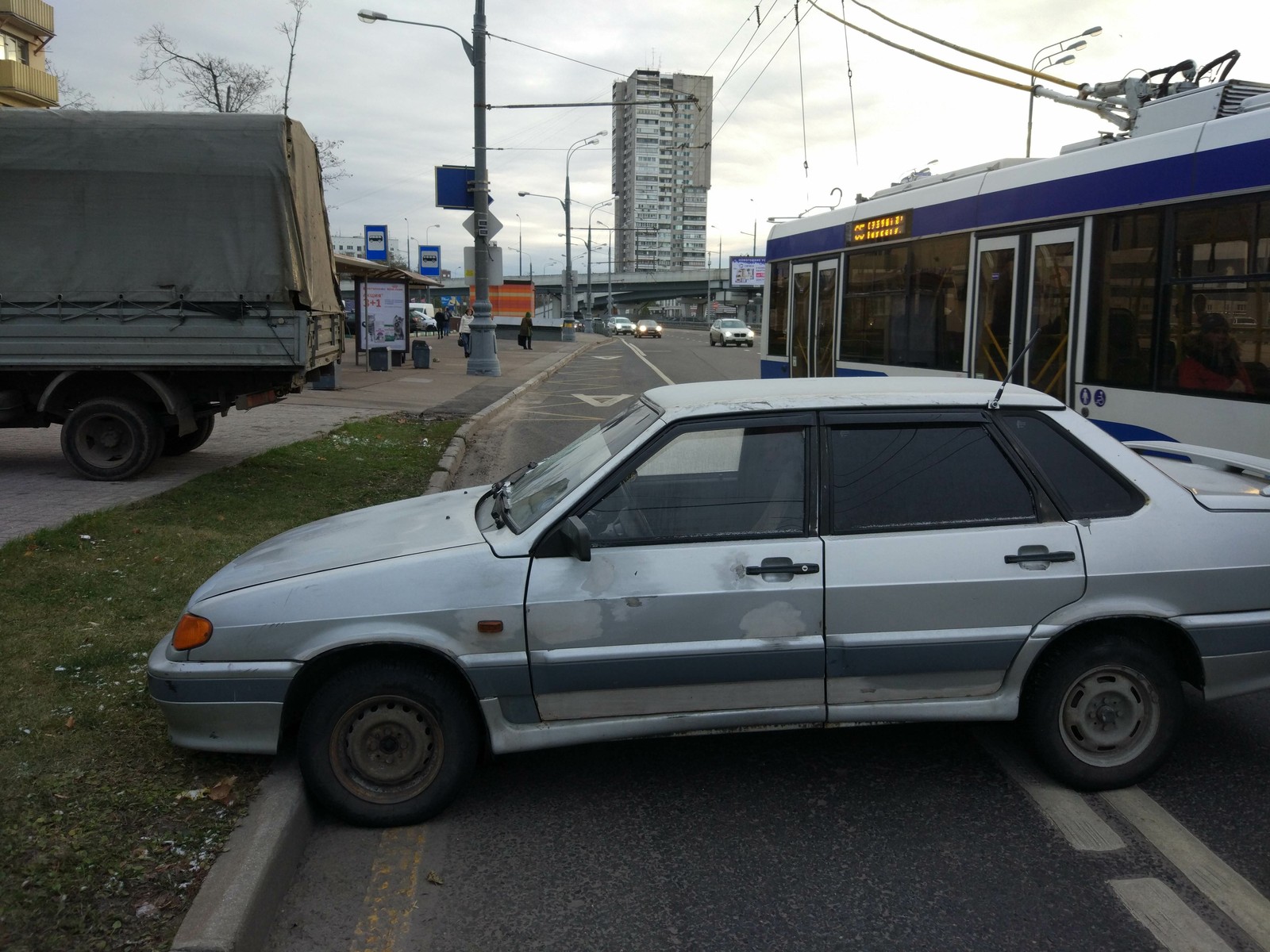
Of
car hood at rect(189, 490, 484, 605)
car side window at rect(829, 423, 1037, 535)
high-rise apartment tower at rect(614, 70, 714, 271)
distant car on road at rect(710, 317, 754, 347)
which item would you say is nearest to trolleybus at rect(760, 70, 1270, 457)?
car side window at rect(829, 423, 1037, 535)

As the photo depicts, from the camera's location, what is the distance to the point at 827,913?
10.8 feet

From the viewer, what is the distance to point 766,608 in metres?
3.80

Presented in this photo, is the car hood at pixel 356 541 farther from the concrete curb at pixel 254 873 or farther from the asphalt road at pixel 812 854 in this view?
the asphalt road at pixel 812 854

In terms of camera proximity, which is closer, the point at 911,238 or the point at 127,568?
the point at 127,568

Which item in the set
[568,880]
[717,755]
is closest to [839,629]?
[717,755]

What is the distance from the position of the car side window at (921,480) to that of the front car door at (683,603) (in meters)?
0.16

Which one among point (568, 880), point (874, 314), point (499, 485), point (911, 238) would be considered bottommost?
point (568, 880)

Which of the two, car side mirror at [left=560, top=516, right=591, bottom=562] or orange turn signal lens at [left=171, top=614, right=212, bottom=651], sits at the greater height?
car side mirror at [left=560, top=516, right=591, bottom=562]

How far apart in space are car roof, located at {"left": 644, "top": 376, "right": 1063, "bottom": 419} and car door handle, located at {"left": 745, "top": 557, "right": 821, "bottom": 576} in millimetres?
597

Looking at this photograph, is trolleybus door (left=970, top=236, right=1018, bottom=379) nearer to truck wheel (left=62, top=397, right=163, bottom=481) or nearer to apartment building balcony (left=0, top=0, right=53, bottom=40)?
truck wheel (left=62, top=397, right=163, bottom=481)

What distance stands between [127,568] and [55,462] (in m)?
5.22

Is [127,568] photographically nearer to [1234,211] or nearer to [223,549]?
[223,549]

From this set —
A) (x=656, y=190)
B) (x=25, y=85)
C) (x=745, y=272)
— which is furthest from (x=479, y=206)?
(x=656, y=190)

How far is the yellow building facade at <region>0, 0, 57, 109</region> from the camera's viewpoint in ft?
140
